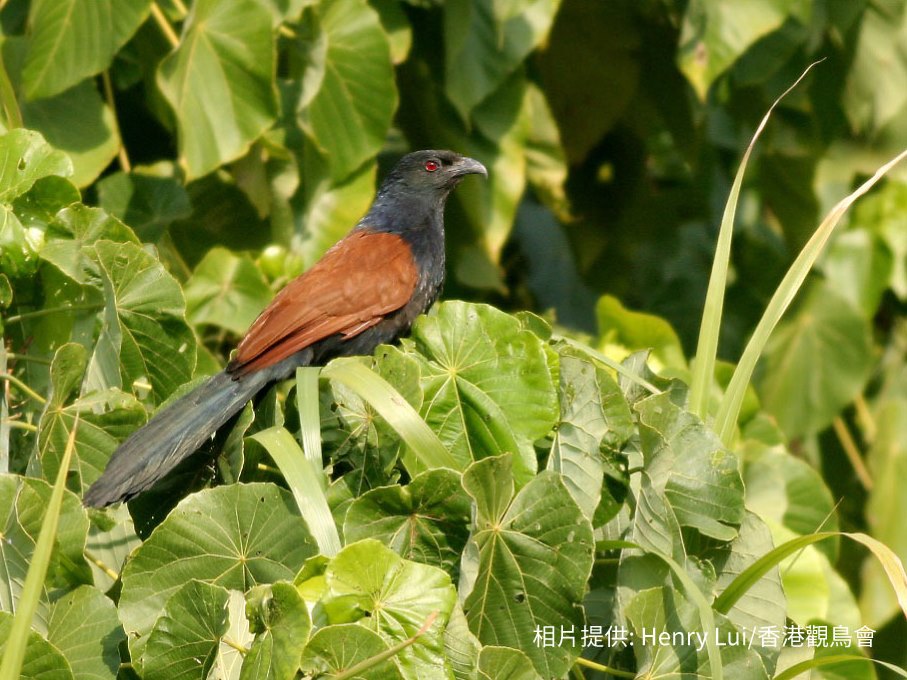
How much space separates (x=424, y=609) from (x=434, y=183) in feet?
Result: 5.91

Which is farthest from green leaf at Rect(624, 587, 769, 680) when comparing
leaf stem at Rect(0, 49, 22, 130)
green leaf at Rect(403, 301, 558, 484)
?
leaf stem at Rect(0, 49, 22, 130)

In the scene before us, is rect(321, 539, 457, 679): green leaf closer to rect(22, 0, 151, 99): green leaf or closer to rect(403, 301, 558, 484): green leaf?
rect(403, 301, 558, 484): green leaf

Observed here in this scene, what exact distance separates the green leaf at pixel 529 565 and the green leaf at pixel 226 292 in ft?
4.30

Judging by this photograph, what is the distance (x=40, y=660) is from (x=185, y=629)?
19 cm

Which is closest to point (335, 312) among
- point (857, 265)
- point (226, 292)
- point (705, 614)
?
point (226, 292)

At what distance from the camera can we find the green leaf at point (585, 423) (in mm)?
1589

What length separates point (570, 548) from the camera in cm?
142

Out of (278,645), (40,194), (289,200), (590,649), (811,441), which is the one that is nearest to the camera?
(278,645)

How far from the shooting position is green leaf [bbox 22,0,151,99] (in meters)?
2.40

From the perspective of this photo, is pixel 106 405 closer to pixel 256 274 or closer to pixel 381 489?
pixel 381 489

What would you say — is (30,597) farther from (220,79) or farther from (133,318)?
(220,79)

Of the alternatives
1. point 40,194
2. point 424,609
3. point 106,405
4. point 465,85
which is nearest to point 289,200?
point 465,85

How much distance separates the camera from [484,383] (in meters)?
1.65

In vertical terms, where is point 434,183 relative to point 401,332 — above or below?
above
